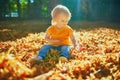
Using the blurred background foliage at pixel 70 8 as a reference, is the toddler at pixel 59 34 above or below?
above

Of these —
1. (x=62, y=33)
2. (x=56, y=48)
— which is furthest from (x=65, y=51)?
(x=62, y=33)

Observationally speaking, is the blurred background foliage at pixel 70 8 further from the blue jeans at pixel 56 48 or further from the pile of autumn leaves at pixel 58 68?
→ the pile of autumn leaves at pixel 58 68

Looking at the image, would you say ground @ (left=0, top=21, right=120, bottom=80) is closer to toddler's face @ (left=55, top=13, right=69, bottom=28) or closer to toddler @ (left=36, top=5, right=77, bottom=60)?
toddler @ (left=36, top=5, right=77, bottom=60)

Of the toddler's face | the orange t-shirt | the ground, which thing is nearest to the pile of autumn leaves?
the ground

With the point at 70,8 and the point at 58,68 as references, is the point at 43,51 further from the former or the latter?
the point at 70,8

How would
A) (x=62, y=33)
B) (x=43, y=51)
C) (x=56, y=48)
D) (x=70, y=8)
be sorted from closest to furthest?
(x=43, y=51)
(x=56, y=48)
(x=62, y=33)
(x=70, y=8)

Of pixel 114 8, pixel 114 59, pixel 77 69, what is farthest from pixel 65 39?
pixel 114 8

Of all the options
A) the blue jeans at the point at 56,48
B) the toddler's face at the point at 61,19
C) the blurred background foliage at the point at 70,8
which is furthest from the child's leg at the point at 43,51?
the blurred background foliage at the point at 70,8

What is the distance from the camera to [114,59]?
Answer: 5.10 metres

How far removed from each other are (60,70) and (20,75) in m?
0.79

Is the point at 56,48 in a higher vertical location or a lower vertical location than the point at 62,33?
lower

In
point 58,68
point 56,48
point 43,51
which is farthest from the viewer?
point 56,48

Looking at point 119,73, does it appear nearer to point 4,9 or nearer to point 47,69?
point 47,69

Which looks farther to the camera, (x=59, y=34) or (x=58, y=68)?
(x=59, y=34)
